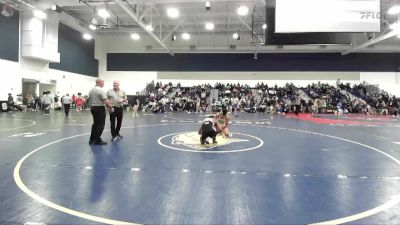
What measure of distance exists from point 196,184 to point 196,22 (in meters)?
23.7

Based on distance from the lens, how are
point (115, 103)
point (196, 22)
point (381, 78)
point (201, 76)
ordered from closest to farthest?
point (115, 103), point (196, 22), point (381, 78), point (201, 76)

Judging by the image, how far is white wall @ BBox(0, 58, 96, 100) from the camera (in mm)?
20516

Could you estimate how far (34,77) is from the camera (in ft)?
74.9

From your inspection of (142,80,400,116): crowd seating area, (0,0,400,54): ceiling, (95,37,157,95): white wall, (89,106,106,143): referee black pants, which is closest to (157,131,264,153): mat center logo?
(89,106,106,143): referee black pants

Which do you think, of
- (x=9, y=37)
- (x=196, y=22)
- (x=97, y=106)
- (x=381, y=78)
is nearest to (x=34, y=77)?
(x=9, y=37)

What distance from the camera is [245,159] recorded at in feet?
20.0

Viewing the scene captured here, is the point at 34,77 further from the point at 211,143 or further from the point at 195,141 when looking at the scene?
the point at 211,143

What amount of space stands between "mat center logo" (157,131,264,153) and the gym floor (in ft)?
0.15

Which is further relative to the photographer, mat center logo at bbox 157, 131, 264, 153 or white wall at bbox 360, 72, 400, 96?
white wall at bbox 360, 72, 400, 96

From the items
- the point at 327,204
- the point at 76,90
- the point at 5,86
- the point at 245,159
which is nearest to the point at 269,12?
the point at 245,159

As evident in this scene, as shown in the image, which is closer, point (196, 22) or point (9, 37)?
point (9, 37)

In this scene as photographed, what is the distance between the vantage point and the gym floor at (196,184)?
3301 mm

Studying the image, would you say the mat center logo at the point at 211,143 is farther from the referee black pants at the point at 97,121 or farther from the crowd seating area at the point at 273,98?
the crowd seating area at the point at 273,98

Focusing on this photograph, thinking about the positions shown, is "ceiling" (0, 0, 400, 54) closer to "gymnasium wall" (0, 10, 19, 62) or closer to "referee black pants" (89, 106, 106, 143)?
"gymnasium wall" (0, 10, 19, 62)
